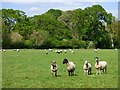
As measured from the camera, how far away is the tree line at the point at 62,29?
89188 millimetres

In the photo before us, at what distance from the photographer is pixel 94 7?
112 m

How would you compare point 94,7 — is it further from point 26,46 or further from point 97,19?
point 26,46

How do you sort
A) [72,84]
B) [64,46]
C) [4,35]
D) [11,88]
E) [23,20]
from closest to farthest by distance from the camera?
[11,88] < [72,84] < [4,35] < [64,46] < [23,20]

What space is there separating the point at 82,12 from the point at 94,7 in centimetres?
562

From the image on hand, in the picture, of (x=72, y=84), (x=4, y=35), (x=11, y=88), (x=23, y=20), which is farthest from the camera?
(x=23, y=20)

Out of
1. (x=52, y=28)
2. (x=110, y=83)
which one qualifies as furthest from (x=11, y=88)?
(x=52, y=28)

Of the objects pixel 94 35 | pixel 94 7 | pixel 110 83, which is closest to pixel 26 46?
pixel 94 35

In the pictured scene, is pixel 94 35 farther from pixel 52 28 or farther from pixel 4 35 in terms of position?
pixel 4 35

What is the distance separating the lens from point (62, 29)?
3905 inches

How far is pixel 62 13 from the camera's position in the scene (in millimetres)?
110750

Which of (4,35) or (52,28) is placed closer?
(4,35)

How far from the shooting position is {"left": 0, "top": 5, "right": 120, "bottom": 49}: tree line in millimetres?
89188

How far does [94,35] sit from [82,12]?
9.83 metres

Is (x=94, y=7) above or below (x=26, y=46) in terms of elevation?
above
